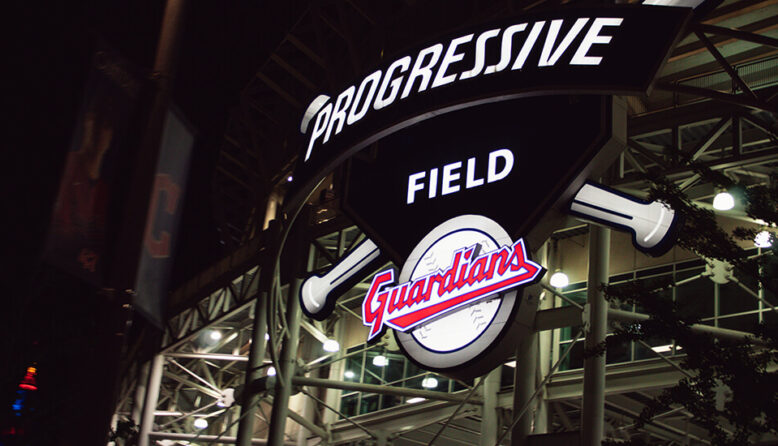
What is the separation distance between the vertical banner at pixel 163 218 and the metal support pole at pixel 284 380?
14.3 metres

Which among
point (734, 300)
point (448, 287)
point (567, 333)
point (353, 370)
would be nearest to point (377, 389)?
point (567, 333)

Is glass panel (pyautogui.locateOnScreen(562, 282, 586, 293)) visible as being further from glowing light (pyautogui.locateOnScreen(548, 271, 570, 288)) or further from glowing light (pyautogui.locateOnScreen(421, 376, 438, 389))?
glowing light (pyautogui.locateOnScreen(421, 376, 438, 389))

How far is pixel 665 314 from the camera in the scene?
11.7m

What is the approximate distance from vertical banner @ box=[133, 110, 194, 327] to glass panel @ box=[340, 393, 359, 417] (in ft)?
87.3

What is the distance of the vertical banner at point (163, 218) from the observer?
934 cm

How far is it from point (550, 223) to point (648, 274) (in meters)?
14.2

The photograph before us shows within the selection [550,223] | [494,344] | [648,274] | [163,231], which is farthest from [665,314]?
[648,274]

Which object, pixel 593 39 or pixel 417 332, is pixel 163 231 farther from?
pixel 593 39

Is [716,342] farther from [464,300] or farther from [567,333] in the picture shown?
[567,333]

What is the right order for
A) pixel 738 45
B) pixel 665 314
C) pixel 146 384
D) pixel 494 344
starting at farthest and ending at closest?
pixel 146 384 < pixel 738 45 < pixel 494 344 < pixel 665 314

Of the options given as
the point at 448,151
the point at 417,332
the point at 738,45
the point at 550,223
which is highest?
the point at 738,45

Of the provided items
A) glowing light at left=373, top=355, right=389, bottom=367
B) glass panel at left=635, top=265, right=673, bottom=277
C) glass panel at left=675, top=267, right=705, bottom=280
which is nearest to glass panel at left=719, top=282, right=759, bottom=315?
glass panel at left=675, top=267, right=705, bottom=280

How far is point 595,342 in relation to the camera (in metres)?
18.5

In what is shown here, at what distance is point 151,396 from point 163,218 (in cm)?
2906
